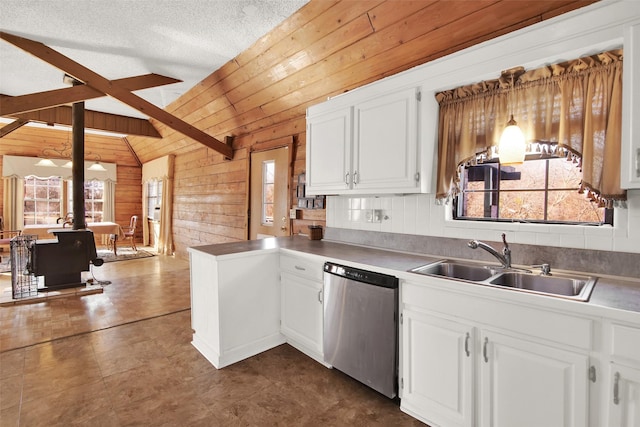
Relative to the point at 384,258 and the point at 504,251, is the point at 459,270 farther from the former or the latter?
the point at 384,258

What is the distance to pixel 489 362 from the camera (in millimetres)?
1546

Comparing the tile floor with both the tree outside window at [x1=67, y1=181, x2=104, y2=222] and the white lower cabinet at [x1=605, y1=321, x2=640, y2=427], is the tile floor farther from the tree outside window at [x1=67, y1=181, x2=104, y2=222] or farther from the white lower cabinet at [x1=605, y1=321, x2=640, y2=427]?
the tree outside window at [x1=67, y1=181, x2=104, y2=222]

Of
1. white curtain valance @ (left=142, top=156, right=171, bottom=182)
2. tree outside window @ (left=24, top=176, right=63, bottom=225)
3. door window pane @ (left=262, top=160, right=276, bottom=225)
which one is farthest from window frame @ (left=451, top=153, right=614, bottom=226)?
tree outside window @ (left=24, top=176, right=63, bottom=225)

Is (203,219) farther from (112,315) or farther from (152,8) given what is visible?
(152,8)

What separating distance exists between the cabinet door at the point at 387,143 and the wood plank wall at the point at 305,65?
449mm

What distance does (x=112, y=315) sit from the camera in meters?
A: 3.46

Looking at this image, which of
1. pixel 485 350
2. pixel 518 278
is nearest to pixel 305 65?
pixel 518 278

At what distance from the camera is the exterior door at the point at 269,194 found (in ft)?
12.9

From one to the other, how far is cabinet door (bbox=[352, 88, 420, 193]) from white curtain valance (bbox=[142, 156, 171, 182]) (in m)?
5.97

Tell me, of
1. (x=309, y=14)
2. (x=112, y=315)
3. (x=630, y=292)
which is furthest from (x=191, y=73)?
(x=630, y=292)

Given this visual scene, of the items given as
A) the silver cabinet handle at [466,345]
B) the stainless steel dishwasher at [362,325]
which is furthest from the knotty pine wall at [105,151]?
the silver cabinet handle at [466,345]

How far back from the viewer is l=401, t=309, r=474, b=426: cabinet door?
1629 millimetres

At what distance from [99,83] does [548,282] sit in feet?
15.6

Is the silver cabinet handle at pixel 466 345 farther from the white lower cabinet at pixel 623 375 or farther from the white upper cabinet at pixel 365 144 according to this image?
the white upper cabinet at pixel 365 144
